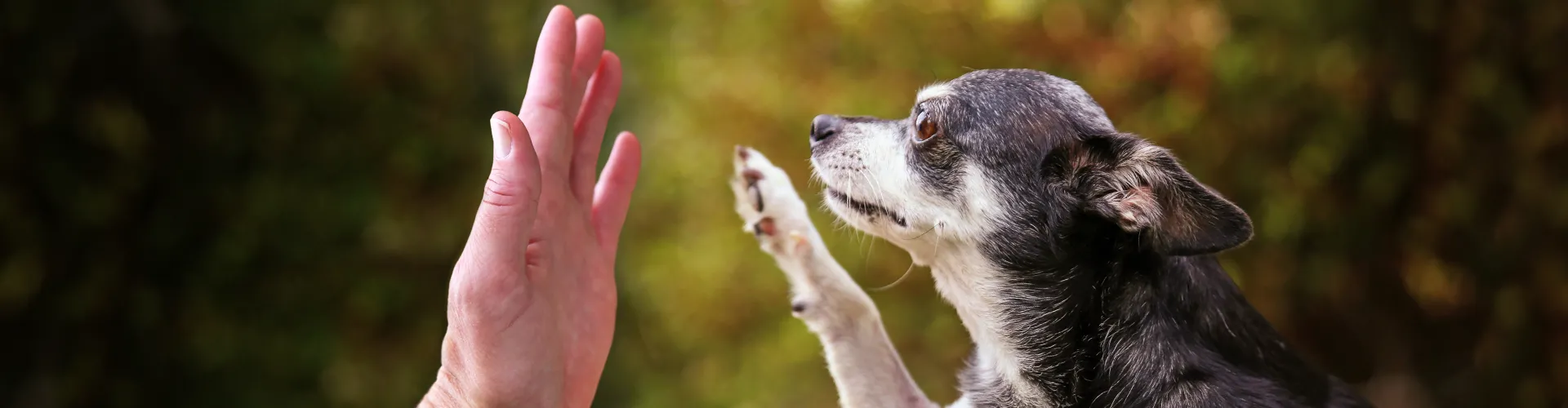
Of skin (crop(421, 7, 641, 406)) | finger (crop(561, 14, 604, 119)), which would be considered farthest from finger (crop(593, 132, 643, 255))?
finger (crop(561, 14, 604, 119))

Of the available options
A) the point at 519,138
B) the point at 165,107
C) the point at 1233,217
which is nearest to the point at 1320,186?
the point at 1233,217

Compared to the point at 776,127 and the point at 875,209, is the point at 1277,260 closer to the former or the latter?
the point at 776,127

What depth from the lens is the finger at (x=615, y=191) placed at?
4.91 ft

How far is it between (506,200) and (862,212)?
0.45m

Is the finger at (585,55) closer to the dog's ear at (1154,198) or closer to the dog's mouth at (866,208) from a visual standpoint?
the dog's mouth at (866,208)

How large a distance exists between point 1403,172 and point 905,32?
108 cm

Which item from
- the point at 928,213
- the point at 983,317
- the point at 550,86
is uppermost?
the point at 550,86

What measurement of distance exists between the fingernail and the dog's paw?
0.42m

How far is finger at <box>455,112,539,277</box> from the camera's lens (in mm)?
1115

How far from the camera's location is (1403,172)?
2.15 meters

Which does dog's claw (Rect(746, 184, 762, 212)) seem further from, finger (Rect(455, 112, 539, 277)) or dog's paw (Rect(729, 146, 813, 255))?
finger (Rect(455, 112, 539, 277))

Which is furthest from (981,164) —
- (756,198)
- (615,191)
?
(615,191)

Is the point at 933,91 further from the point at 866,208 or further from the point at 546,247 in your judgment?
the point at 546,247

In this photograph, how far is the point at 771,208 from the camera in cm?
145
